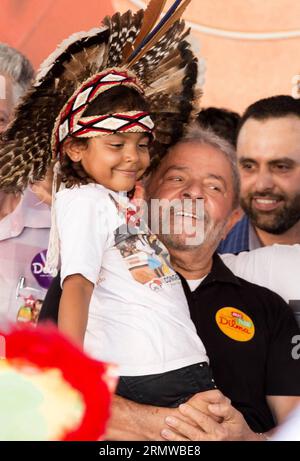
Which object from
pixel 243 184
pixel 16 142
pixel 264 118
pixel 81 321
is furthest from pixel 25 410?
pixel 264 118

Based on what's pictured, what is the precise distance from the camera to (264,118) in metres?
2.05

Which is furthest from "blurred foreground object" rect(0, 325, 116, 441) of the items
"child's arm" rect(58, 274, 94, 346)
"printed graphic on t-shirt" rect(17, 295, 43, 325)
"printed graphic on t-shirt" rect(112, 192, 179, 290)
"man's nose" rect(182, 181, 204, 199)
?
"man's nose" rect(182, 181, 204, 199)

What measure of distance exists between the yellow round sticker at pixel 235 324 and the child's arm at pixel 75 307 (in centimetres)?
41

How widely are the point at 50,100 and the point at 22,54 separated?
0.20m

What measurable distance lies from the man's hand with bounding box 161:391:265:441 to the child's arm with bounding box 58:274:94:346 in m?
0.29

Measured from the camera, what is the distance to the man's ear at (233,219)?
6.69 ft

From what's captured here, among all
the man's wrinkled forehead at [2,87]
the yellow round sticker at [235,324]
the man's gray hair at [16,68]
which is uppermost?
the man's gray hair at [16,68]

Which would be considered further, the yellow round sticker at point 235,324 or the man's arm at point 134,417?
the yellow round sticker at point 235,324

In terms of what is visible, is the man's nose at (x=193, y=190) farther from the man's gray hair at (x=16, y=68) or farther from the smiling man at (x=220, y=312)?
the man's gray hair at (x=16, y=68)

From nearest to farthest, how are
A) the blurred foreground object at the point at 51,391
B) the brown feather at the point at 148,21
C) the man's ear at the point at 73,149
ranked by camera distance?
the blurred foreground object at the point at 51,391
the man's ear at the point at 73,149
the brown feather at the point at 148,21

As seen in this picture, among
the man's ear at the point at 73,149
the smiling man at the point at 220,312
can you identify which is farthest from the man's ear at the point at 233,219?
the man's ear at the point at 73,149

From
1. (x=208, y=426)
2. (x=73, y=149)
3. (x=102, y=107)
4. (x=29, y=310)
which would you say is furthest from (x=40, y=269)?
(x=208, y=426)

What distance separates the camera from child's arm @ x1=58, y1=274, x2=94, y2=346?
→ 1553 mm

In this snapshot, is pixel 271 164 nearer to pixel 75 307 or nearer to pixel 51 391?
pixel 75 307
